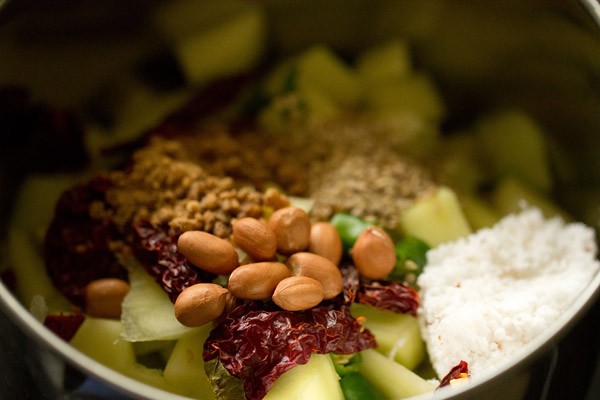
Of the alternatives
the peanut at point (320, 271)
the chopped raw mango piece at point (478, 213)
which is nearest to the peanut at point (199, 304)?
the peanut at point (320, 271)

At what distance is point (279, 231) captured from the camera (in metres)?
1.07

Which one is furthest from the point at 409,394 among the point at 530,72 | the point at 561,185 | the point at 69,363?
the point at 530,72

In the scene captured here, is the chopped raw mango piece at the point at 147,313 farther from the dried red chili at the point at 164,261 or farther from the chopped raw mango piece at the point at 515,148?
the chopped raw mango piece at the point at 515,148

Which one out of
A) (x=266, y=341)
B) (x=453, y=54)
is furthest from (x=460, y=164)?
(x=266, y=341)

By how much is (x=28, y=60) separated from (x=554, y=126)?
1.06 metres

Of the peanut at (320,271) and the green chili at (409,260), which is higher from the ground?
the peanut at (320,271)

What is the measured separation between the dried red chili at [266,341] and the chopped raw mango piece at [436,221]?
1.04ft

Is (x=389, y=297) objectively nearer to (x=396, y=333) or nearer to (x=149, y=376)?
(x=396, y=333)

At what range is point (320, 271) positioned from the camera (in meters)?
1.03

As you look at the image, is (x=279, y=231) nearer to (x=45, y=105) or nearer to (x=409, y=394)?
(x=409, y=394)

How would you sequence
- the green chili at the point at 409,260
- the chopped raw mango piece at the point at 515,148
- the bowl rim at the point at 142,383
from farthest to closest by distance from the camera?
the chopped raw mango piece at the point at 515,148, the green chili at the point at 409,260, the bowl rim at the point at 142,383

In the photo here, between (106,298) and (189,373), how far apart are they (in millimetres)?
213

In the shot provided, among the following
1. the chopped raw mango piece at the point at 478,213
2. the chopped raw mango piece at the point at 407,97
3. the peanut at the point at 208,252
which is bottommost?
the chopped raw mango piece at the point at 478,213

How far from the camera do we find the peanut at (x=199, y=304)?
3.17 feet
